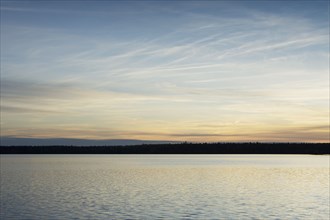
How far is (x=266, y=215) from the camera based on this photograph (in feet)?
127

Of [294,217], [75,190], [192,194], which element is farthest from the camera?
[75,190]

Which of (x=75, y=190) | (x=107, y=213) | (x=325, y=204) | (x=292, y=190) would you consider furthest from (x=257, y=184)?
(x=107, y=213)

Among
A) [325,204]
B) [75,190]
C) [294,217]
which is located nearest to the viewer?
[294,217]

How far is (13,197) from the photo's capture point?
48.3 metres

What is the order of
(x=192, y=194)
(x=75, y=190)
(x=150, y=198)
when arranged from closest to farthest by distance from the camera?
(x=150, y=198) < (x=192, y=194) < (x=75, y=190)

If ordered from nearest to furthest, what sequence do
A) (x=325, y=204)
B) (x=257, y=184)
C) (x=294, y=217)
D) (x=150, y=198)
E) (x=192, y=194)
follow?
(x=294, y=217) < (x=325, y=204) < (x=150, y=198) < (x=192, y=194) < (x=257, y=184)

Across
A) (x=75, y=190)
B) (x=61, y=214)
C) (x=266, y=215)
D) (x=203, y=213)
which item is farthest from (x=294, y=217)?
(x=75, y=190)

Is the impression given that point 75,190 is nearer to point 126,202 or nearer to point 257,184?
point 126,202

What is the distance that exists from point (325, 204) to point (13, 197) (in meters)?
30.6

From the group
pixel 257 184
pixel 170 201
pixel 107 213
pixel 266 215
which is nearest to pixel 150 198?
pixel 170 201

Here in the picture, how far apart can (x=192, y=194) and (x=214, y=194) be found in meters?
2.43

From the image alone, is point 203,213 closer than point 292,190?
Yes

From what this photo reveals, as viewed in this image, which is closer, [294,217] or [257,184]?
[294,217]

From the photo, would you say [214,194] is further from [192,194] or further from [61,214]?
[61,214]
